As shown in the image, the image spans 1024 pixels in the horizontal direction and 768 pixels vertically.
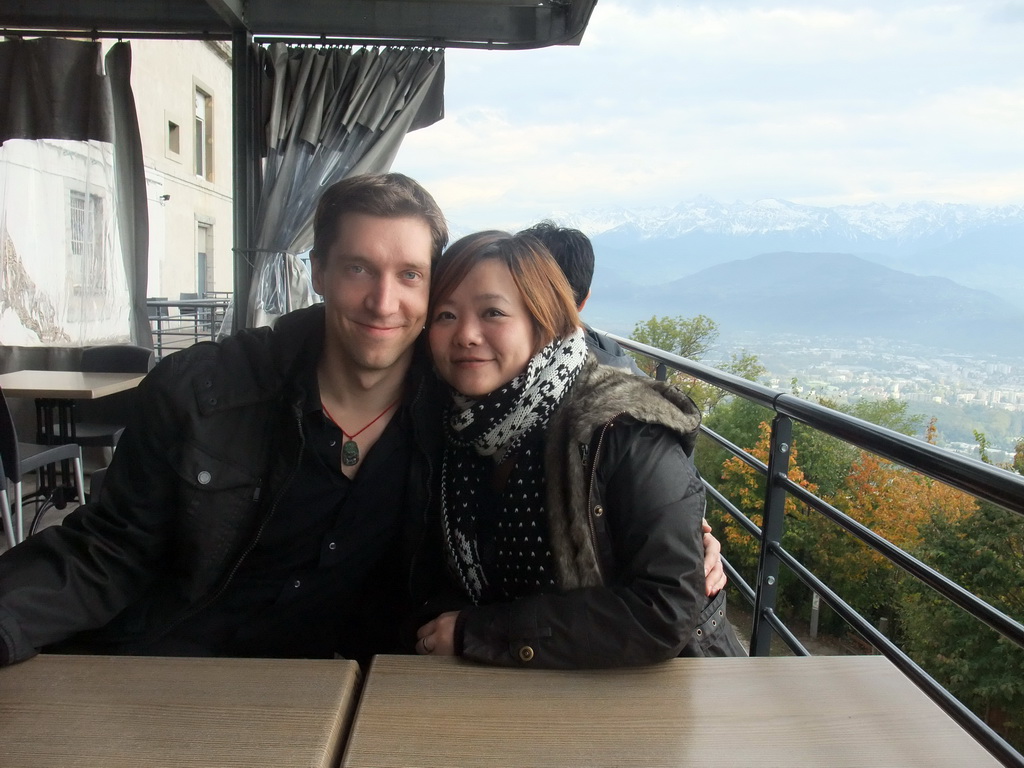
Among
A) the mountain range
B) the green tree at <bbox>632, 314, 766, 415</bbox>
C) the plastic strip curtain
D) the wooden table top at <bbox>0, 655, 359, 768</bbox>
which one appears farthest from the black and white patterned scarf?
the mountain range

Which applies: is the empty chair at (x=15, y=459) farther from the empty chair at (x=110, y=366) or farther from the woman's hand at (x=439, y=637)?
the woman's hand at (x=439, y=637)

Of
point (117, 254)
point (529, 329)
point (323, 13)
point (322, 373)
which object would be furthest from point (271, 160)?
point (529, 329)

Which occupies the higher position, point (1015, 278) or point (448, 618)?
point (1015, 278)

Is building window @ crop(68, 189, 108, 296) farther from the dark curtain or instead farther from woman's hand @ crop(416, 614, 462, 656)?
woman's hand @ crop(416, 614, 462, 656)

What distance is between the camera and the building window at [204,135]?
9719mm

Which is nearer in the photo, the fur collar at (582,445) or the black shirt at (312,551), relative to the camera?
the fur collar at (582,445)

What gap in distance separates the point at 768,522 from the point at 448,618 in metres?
0.97

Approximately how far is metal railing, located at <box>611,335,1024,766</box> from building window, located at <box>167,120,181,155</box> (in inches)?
378

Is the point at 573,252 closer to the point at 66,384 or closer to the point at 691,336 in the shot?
the point at 66,384

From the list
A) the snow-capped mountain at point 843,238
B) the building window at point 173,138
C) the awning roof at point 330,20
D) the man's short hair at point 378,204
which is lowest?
the man's short hair at point 378,204

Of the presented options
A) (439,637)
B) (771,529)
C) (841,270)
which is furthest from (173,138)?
(841,270)

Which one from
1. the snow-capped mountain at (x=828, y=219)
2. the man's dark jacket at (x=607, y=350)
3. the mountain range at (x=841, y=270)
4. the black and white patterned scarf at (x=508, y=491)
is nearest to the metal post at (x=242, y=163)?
the man's dark jacket at (x=607, y=350)

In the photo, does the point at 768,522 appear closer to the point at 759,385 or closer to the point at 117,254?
the point at 759,385

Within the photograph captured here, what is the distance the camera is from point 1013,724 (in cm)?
478
